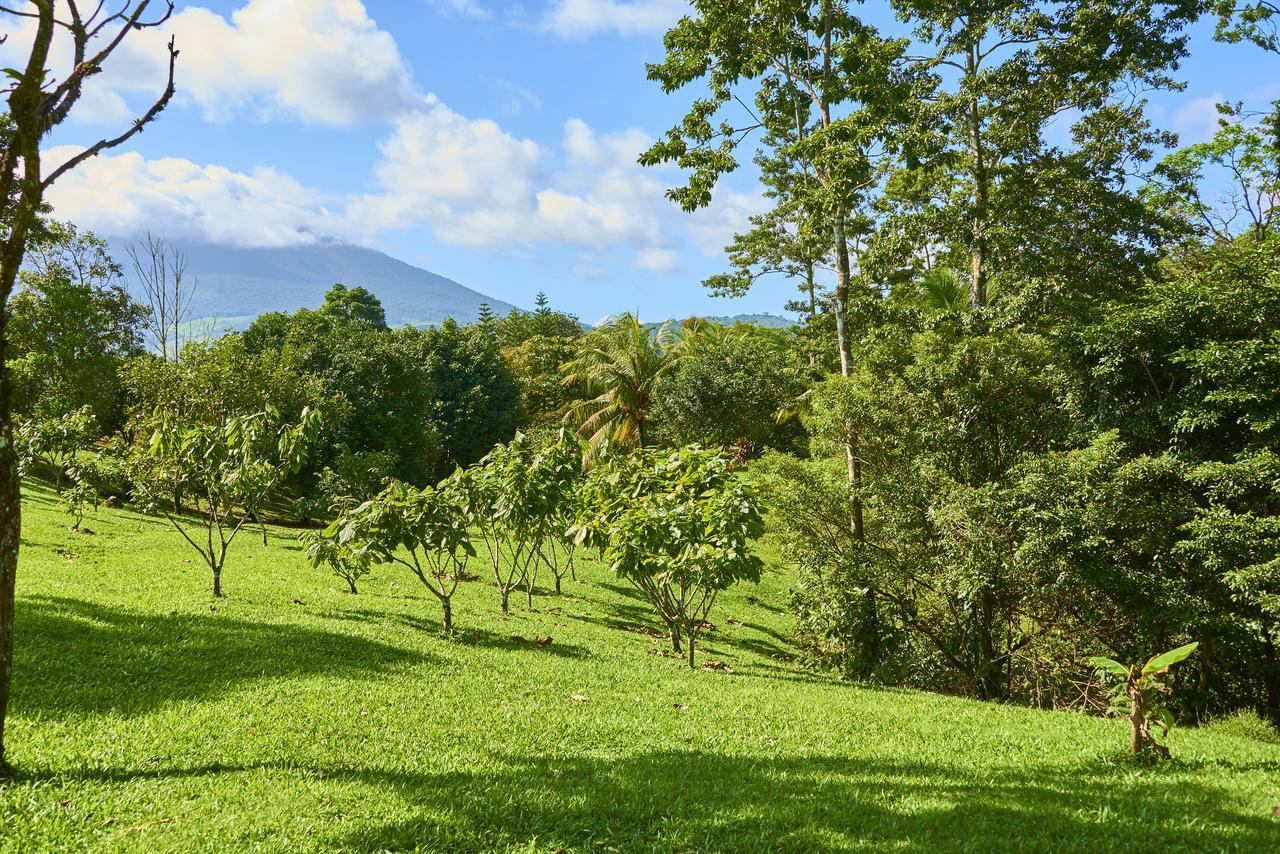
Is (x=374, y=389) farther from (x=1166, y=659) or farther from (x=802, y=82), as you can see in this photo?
(x=1166, y=659)

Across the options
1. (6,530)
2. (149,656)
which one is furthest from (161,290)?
(6,530)

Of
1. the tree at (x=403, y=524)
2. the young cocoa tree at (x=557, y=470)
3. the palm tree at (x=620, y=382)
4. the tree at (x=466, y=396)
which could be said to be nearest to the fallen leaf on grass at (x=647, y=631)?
the young cocoa tree at (x=557, y=470)

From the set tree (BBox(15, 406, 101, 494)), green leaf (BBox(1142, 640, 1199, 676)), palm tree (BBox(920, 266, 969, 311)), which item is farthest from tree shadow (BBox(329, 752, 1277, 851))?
palm tree (BBox(920, 266, 969, 311))

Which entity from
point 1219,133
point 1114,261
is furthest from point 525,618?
point 1219,133

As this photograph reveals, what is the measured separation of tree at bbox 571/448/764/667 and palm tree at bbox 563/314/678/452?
15.6 metres

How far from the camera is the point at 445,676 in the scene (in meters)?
7.49

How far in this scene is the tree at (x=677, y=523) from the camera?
28.5 feet

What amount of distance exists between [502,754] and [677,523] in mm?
4204

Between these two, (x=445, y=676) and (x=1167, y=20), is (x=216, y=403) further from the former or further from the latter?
(x=1167, y=20)

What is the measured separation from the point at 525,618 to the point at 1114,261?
1530 cm

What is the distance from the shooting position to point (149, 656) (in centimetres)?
674

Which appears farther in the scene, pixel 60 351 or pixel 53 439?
pixel 60 351

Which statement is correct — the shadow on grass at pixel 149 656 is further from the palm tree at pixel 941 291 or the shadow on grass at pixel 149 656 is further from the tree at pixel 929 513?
the palm tree at pixel 941 291

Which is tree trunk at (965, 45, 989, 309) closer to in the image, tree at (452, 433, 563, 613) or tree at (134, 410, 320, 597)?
tree at (452, 433, 563, 613)
